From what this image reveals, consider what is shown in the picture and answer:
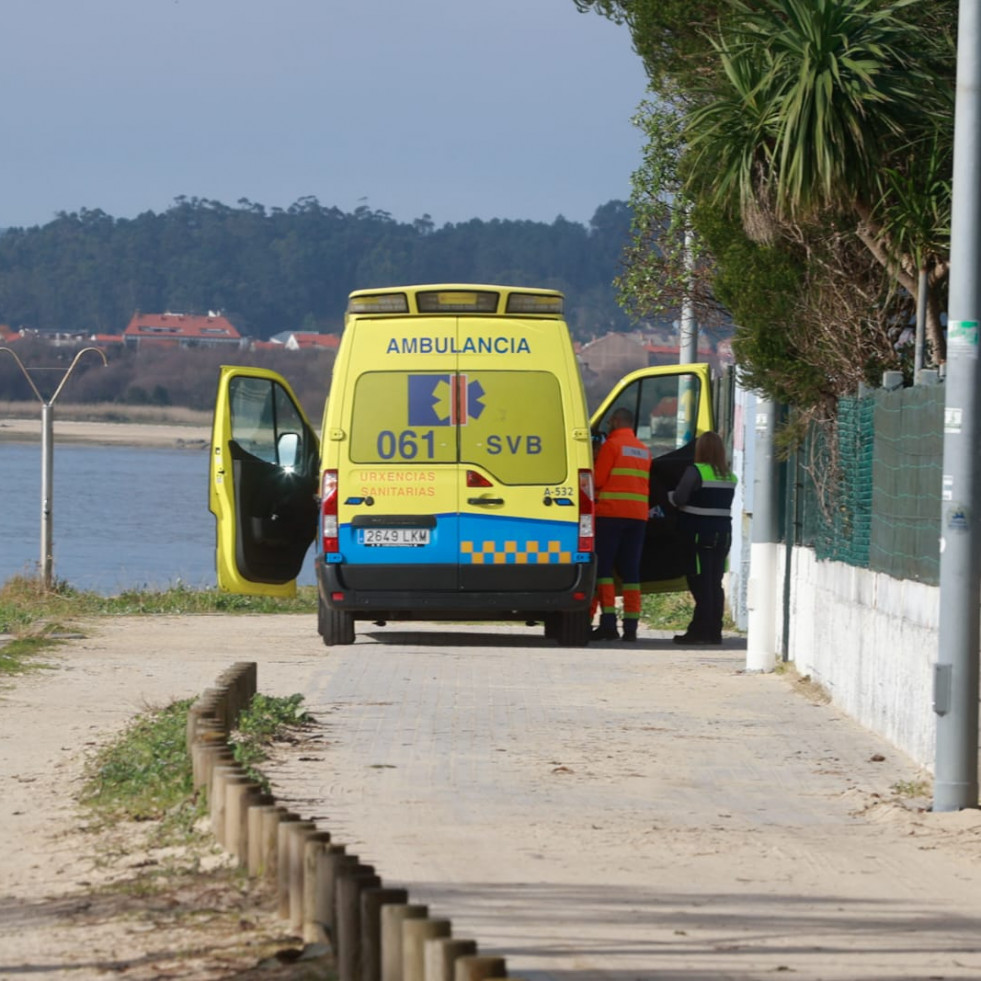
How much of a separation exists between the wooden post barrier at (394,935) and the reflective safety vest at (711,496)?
12.4 m

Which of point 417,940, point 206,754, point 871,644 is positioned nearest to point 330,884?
point 417,940

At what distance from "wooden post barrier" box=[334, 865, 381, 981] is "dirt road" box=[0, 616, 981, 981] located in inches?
25.9

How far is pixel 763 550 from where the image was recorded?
1501 cm

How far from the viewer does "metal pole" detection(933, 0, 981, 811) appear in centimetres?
872

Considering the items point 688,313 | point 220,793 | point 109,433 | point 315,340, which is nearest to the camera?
point 220,793

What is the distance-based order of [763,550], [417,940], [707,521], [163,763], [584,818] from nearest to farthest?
1. [417,940]
2. [584,818]
3. [163,763]
4. [763,550]
5. [707,521]

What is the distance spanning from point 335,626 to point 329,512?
118 cm

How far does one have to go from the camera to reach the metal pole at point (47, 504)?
23.6 m

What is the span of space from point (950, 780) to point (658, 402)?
32.6 ft

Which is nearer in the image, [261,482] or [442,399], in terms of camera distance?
[442,399]

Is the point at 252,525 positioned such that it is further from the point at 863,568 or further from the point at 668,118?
the point at 863,568

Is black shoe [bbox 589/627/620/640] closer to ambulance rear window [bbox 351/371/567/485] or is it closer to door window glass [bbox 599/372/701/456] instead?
door window glass [bbox 599/372/701/456]

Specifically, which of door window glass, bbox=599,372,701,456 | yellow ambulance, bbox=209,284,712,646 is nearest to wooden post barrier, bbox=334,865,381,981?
yellow ambulance, bbox=209,284,712,646

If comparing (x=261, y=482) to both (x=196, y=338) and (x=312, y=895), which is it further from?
(x=196, y=338)
